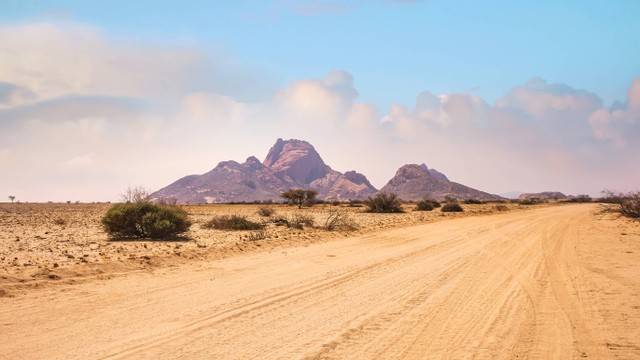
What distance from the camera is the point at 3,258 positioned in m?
13.1

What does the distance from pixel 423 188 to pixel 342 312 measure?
469 feet

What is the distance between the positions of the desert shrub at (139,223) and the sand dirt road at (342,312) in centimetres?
759

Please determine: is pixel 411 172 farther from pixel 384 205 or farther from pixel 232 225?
pixel 232 225

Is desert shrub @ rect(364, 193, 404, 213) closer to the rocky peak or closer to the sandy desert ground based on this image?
the sandy desert ground

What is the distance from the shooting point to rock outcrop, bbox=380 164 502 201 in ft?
463

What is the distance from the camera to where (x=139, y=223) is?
2031 cm

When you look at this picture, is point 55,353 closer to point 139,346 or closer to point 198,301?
point 139,346

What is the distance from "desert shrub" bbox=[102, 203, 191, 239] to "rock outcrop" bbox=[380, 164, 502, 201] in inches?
4685

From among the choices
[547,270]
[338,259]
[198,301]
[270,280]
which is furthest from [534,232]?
[198,301]

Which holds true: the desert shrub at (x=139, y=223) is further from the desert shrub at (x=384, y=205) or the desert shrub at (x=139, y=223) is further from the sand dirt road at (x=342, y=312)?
the desert shrub at (x=384, y=205)

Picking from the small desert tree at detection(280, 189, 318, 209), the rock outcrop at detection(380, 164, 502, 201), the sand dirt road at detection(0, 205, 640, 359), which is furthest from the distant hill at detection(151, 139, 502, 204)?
the sand dirt road at detection(0, 205, 640, 359)

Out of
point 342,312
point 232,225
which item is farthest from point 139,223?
point 342,312

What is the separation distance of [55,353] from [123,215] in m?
15.5

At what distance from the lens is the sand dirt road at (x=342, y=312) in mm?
5918
